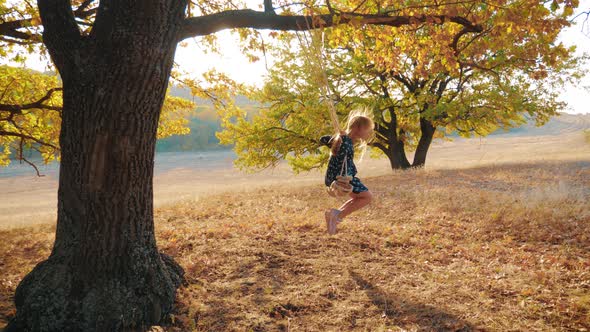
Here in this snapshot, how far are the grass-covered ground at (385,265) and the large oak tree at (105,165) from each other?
1.88 ft

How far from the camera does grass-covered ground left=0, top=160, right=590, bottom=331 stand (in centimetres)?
371

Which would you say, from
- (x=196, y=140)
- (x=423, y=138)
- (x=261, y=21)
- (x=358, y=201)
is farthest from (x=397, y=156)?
(x=196, y=140)

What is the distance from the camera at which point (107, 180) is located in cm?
346

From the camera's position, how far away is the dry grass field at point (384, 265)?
371 centimetres

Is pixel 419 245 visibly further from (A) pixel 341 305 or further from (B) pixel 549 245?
(A) pixel 341 305

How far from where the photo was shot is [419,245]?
235 inches

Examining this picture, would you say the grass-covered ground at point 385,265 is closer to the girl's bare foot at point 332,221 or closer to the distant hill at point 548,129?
the girl's bare foot at point 332,221

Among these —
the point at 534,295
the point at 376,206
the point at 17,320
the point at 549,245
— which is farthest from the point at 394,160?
the point at 17,320

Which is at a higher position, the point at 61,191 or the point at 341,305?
the point at 61,191

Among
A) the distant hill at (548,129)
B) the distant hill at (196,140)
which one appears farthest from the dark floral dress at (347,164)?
the distant hill at (548,129)

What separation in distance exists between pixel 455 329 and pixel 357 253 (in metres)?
2.12

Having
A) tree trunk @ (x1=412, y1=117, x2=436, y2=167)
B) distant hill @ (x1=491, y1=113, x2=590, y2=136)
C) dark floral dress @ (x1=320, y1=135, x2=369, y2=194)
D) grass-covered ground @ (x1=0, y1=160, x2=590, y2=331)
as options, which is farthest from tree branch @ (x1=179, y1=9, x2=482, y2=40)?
distant hill @ (x1=491, y1=113, x2=590, y2=136)

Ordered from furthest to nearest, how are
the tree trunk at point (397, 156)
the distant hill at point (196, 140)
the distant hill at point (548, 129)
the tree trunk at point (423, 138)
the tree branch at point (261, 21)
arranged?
the distant hill at point (548, 129)
the distant hill at point (196, 140)
the tree trunk at point (397, 156)
the tree trunk at point (423, 138)
the tree branch at point (261, 21)

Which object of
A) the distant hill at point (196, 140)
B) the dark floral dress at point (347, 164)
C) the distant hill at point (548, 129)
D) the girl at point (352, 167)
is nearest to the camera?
the dark floral dress at point (347, 164)
